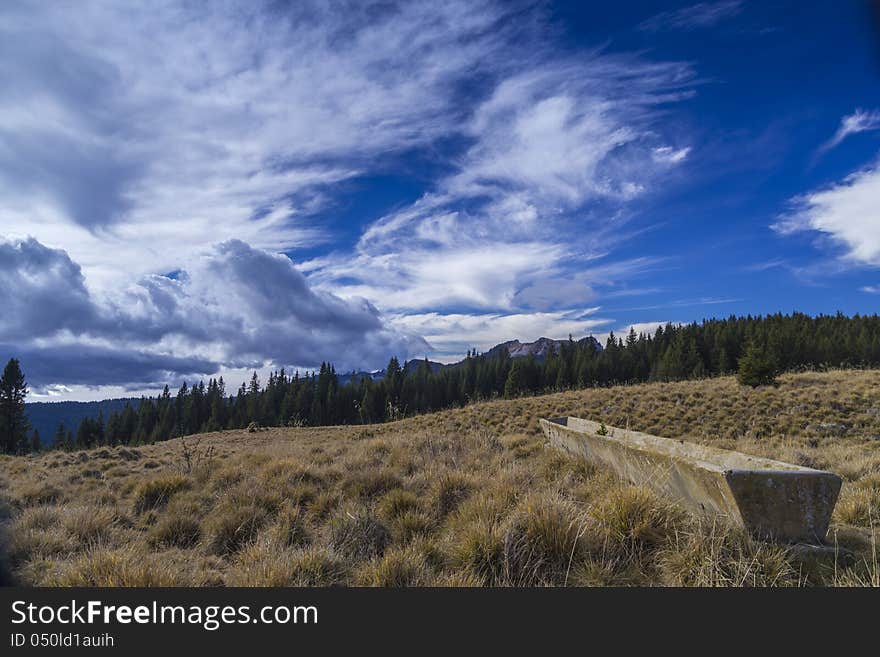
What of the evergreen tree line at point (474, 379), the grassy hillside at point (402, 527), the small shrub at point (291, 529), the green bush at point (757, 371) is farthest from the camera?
the evergreen tree line at point (474, 379)

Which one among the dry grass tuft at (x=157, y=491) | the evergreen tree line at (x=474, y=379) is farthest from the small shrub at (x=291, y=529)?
the evergreen tree line at (x=474, y=379)

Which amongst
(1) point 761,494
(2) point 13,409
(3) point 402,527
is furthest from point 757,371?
(2) point 13,409

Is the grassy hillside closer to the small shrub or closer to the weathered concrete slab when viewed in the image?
the small shrub

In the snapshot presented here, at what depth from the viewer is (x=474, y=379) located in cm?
8531

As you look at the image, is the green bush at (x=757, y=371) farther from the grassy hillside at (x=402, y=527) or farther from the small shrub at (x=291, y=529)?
the small shrub at (x=291, y=529)

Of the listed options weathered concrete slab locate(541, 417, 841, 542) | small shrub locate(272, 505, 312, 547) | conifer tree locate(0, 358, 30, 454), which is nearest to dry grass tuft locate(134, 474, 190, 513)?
small shrub locate(272, 505, 312, 547)

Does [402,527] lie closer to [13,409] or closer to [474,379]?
[13,409]

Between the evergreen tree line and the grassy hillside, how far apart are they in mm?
53406

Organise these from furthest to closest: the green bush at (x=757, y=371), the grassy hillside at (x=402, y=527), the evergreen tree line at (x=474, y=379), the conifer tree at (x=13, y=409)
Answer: the evergreen tree line at (x=474, y=379), the conifer tree at (x=13, y=409), the green bush at (x=757, y=371), the grassy hillside at (x=402, y=527)

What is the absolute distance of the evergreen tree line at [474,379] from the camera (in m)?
60.8

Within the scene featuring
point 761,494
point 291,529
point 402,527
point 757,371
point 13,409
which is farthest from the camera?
point 13,409

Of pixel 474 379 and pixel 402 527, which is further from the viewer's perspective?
pixel 474 379

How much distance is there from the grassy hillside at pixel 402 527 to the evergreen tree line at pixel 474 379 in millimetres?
53406

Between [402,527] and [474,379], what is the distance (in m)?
81.6
